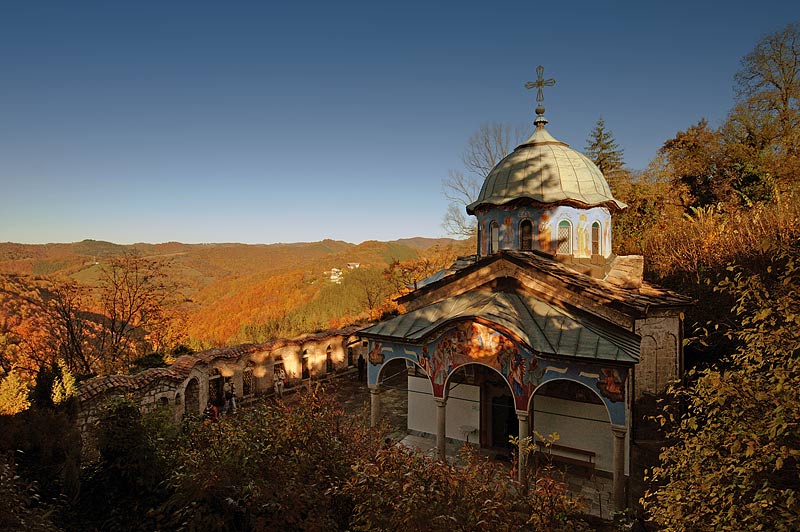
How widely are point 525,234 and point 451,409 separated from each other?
18.3 feet

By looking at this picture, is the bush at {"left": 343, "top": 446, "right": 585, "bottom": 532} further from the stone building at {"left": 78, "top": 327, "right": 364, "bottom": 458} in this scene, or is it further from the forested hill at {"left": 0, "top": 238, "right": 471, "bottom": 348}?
the forested hill at {"left": 0, "top": 238, "right": 471, "bottom": 348}

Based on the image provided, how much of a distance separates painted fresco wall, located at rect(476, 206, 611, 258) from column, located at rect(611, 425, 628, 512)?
230 inches

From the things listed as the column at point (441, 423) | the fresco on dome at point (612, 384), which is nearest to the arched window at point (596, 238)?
the fresco on dome at point (612, 384)

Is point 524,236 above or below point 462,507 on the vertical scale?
above

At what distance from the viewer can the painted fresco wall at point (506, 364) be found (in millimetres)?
7379

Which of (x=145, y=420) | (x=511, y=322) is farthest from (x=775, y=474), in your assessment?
(x=145, y=420)

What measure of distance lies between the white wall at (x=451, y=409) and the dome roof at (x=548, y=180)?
5618 millimetres

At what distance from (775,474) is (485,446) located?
7541mm

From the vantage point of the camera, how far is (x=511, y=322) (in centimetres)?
827

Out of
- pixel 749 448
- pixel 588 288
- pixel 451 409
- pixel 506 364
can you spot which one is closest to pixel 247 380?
pixel 451 409

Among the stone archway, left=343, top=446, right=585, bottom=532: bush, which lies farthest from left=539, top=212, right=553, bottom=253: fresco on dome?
the stone archway

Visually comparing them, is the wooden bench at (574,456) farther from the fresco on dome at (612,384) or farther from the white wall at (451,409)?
the fresco on dome at (612,384)

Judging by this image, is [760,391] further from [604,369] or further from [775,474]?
[604,369]

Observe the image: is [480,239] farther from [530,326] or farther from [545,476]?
[545,476]
